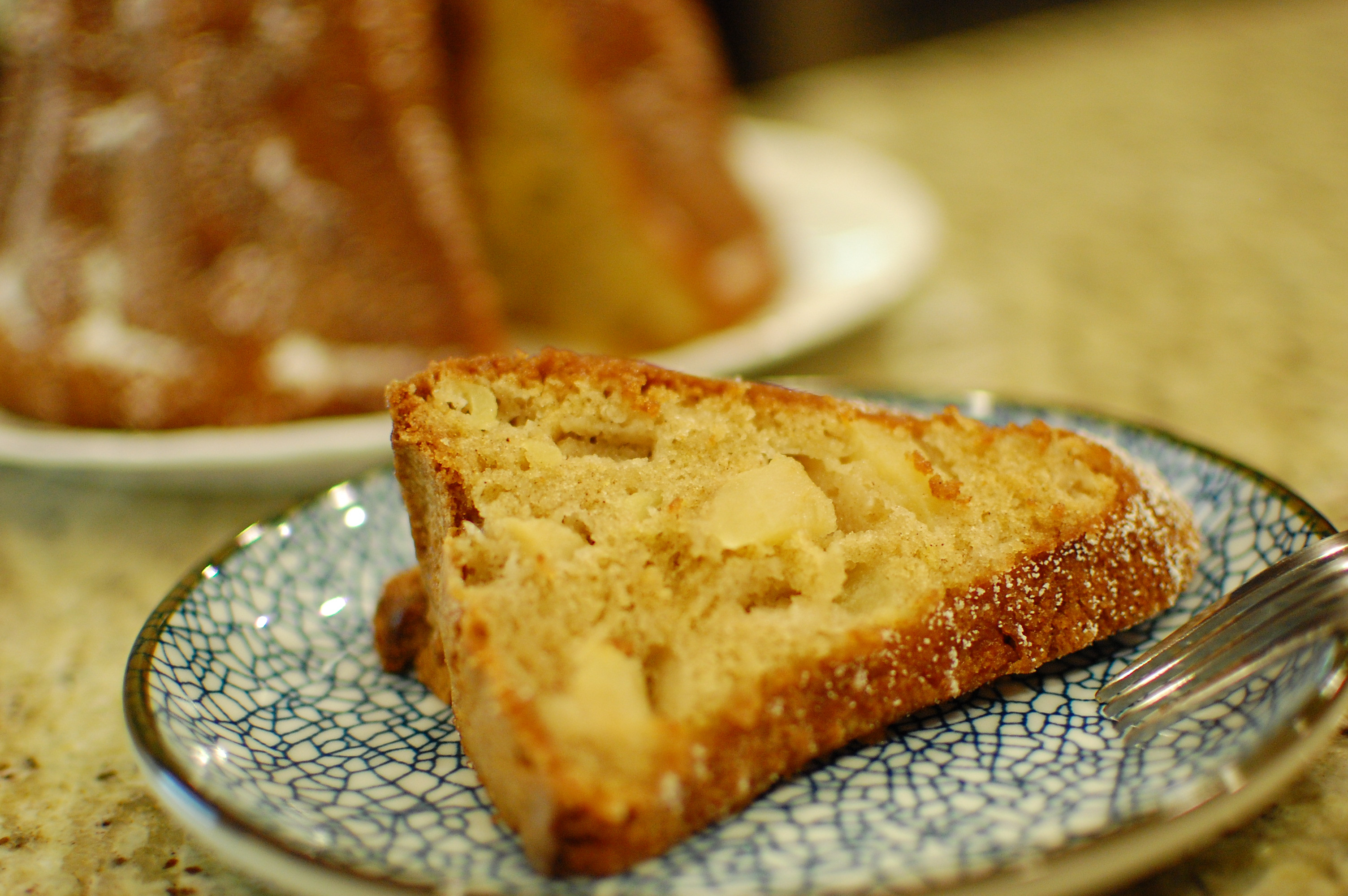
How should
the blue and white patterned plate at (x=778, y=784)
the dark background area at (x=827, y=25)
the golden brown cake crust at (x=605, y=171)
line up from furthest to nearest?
the dark background area at (x=827, y=25)
the golden brown cake crust at (x=605, y=171)
the blue and white patterned plate at (x=778, y=784)

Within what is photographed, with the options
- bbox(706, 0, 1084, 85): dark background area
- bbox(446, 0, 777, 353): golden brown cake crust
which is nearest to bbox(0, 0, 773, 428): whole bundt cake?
bbox(446, 0, 777, 353): golden brown cake crust

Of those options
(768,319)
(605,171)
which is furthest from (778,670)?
(605,171)

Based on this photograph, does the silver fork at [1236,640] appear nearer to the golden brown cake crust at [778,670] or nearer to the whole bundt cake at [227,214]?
the golden brown cake crust at [778,670]

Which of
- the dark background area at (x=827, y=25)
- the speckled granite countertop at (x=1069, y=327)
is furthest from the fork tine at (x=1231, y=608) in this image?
the dark background area at (x=827, y=25)

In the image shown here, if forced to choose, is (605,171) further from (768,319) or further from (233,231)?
(233,231)

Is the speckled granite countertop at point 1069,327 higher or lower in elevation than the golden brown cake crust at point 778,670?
lower

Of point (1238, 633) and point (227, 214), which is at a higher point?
point (1238, 633)
